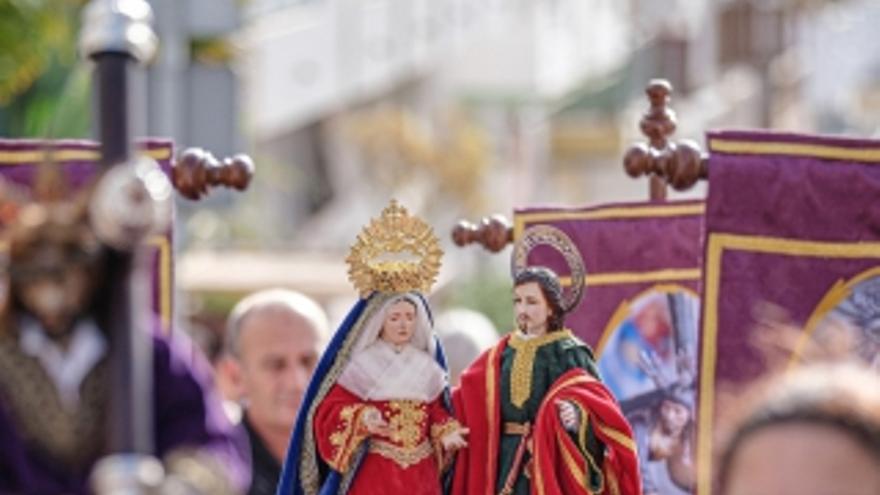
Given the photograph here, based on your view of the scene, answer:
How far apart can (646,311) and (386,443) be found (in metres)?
2.20

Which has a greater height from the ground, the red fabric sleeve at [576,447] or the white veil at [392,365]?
the white veil at [392,365]

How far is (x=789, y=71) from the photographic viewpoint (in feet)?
109

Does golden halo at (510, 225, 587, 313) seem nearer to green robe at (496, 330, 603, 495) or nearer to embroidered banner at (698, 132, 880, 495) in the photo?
green robe at (496, 330, 603, 495)

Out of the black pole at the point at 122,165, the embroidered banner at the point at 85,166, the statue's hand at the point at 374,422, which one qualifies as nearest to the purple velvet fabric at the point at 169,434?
the black pole at the point at 122,165

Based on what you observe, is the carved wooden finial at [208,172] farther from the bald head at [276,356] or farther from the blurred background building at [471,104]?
the blurred background building at [471,104]

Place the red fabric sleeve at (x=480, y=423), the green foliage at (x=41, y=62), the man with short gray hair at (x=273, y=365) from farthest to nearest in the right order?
the green foliage at (x=41, y=62) → the man with short gray hair at (x=273, y=365) → the red fabric sleeve at (x=480, y=423)

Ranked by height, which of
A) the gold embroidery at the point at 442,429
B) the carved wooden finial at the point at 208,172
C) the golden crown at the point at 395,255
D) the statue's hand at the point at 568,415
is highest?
the carved wooden finial at the point at 208,172

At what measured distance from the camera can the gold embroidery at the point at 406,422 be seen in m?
6.64

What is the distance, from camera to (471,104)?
3209 cm

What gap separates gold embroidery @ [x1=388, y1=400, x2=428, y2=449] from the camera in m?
6.64

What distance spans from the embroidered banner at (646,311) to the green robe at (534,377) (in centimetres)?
175

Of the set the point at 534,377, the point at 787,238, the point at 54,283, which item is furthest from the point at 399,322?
the point at 54,283

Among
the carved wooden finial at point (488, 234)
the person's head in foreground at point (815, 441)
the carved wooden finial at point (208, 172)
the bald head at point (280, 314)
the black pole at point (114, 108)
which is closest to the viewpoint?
the person's head in foreground at point (815, 441)

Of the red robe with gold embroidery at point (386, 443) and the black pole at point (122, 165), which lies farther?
the red robe with gold embroidery at point (386, 443)
